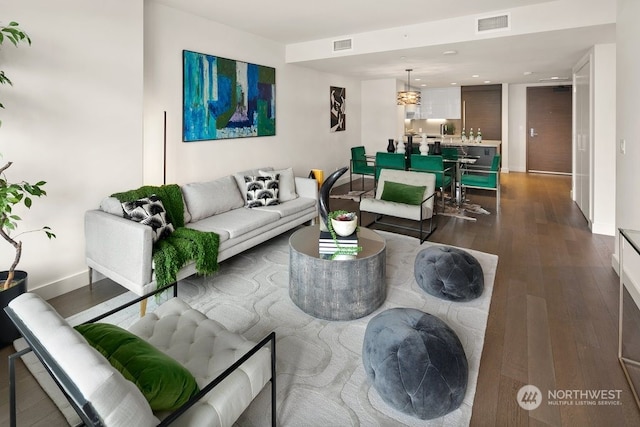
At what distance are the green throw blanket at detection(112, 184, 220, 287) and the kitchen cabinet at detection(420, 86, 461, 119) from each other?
9.02m

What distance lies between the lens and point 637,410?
6.21 feet

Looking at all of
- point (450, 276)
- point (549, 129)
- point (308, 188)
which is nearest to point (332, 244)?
point (450, 276)

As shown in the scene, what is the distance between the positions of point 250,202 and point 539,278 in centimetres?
311

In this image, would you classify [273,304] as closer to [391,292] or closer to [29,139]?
[391,292]

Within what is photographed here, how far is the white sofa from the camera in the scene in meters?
2.87

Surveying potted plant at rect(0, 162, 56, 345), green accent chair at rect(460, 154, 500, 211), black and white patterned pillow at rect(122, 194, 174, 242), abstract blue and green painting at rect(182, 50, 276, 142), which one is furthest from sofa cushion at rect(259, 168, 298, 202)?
green accent chair at rect(460, 154, 500, 211)

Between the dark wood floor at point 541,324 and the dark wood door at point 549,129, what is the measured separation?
5276mm

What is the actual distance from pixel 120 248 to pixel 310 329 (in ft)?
5.27

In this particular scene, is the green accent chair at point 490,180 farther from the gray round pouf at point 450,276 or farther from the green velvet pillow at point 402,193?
the gray round pouf at point 450,276

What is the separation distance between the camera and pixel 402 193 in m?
5.02

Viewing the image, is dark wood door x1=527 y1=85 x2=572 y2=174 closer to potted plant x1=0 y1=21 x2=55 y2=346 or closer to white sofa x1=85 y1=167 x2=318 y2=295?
white sofa x1=85 y1=167 x2=318 y2=295

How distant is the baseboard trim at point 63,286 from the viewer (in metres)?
3.12

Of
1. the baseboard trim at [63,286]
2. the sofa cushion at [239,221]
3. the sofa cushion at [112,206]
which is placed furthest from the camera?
the sofa cushion at [239,221]

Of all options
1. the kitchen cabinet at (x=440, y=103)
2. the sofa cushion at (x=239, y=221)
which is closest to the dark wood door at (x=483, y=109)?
the kitchen cabinet at (x=440, y=103)
